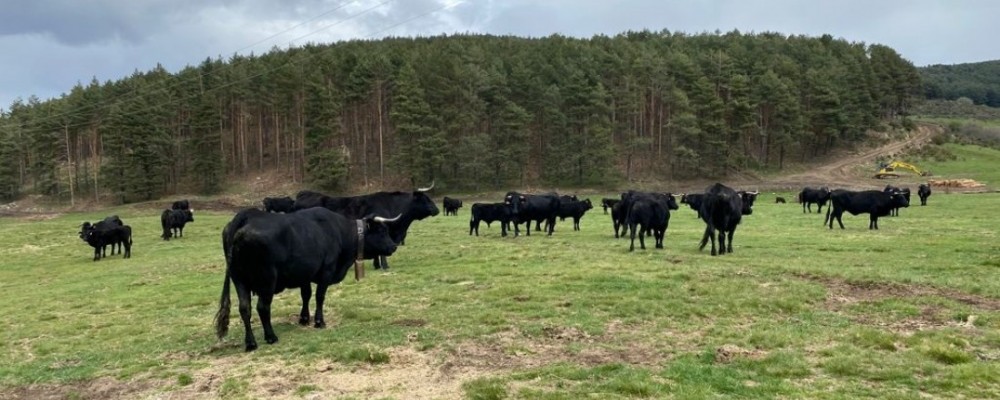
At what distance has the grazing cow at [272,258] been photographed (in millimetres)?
9328

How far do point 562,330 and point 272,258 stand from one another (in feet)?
14.6

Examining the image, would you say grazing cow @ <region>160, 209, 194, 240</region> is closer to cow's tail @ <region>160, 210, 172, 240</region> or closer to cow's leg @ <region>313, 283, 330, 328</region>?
cow's tail @ <region>160, 210, 172, 240</region>

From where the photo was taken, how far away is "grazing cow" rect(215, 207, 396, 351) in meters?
9.33

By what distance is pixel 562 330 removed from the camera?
31.4 ft

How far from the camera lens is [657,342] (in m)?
8.94

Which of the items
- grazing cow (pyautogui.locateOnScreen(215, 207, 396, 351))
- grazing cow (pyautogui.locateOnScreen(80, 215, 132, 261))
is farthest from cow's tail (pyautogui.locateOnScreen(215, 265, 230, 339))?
grazing cow (pyautogui.locateOnScreen(80, 215, 132, 261))

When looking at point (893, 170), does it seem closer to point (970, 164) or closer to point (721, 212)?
point (970, 164)

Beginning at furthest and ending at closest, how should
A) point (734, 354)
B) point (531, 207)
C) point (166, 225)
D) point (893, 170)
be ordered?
point (893, 170) < point (166, 225) < point (531, 207) < point (734, 354)

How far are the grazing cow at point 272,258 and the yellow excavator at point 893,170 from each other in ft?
224

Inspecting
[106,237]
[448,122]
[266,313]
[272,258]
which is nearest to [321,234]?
[272,258]

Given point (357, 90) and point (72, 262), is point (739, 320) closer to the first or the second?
point (72, 262)

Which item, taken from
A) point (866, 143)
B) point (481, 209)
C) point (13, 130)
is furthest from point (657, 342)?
point (13, 130)

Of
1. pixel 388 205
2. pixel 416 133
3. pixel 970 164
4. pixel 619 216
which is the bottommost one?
pixel 619 216

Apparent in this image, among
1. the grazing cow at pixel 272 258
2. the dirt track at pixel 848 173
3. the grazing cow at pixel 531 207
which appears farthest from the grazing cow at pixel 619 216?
the dirt track at pixel 848 173
